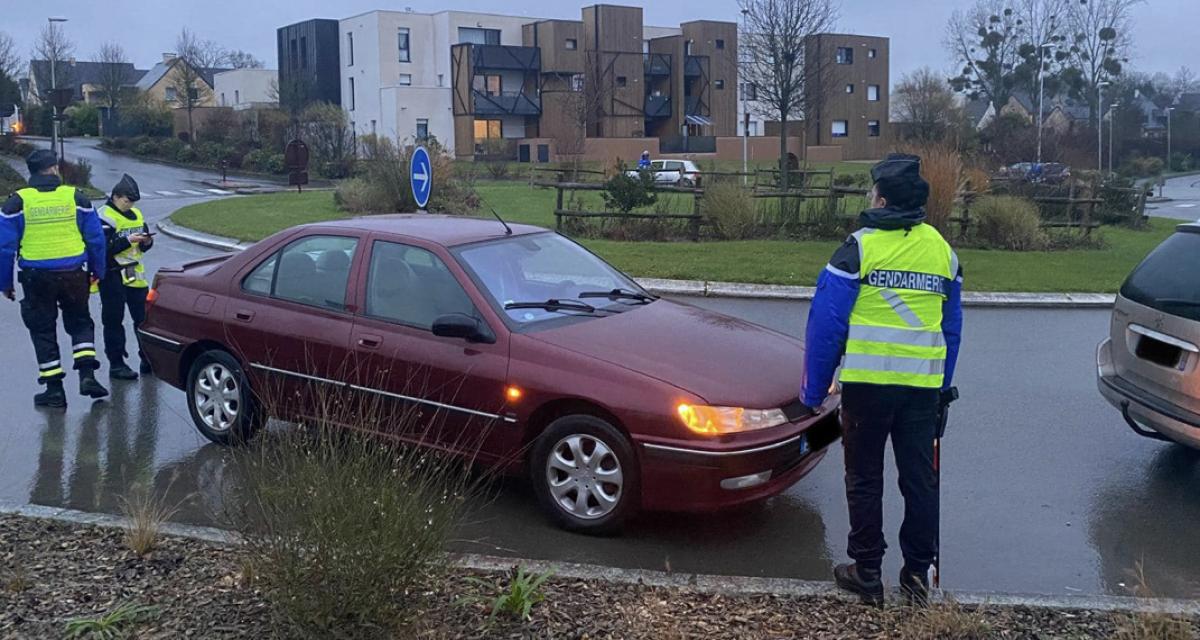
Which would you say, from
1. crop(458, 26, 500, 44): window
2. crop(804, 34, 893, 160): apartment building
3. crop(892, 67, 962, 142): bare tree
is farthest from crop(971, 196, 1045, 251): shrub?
crop(804, 34, 893, 160): apartment building

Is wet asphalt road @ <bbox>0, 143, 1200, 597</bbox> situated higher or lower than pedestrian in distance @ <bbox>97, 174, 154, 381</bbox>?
lower

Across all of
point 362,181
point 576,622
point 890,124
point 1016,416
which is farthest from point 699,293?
point 890,124

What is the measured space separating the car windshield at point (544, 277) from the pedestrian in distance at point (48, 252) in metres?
3.63

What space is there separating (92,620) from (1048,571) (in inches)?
164

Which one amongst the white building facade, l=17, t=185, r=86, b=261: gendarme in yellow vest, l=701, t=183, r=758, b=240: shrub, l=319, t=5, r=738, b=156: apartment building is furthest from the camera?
l=319, t=5, r=738, b=156: apartment building

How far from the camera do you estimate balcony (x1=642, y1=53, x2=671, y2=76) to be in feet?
243

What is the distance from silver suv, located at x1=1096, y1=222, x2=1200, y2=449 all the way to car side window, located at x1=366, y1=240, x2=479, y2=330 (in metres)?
3.92

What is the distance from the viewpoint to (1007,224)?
66.2 feet

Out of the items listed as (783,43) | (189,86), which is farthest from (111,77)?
(783,43)

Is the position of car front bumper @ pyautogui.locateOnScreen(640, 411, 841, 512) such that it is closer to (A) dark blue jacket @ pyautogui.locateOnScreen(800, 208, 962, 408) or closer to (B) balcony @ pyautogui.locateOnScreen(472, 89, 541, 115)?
(A) dark blue jacket @ pyautogui.locateOnScreen(800, 208, 962, 408)

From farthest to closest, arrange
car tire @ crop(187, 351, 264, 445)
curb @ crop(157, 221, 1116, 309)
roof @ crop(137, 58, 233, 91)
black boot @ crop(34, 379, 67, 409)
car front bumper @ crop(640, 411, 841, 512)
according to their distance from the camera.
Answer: roof @ crop(137, 58, 233, 91) < curb @ crop(157, 221, 1116, 309) < black boot @ crop(34, 379, 67, 409) < car tire @ crop(187, 351, 264, 445) < car front bumper @ crop(640, 411, 841, 512)

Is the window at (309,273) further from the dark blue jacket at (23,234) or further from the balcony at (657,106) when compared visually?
the balcony at (657,106)

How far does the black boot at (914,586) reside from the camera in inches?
179

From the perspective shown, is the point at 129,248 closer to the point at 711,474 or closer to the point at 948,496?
the point at 711,474
